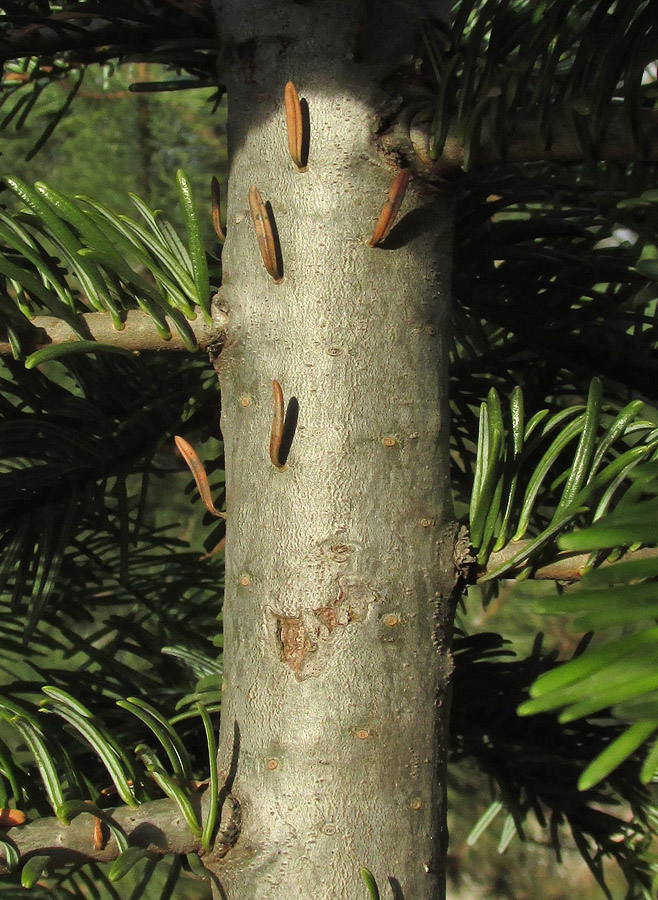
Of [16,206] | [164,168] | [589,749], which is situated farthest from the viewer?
[164,168]

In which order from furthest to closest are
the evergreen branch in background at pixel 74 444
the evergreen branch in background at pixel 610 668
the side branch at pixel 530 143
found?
the evergreen branch in background at pixel 74 444 → the side branch at pixel 530 143 → the evergreen branch in background at pixel 610 668

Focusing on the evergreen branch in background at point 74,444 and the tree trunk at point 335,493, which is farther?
the evergreen branch in background at point 74,444

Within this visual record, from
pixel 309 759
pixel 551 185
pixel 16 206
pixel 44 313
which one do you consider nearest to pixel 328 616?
pixel 309 759

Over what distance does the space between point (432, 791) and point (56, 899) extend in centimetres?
36

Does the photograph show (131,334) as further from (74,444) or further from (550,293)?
(550,293)

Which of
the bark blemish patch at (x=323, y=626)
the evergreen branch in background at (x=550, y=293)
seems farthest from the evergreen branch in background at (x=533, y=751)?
the bark blemish patch at (x=323, y=626)

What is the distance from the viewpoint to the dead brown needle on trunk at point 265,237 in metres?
0.41

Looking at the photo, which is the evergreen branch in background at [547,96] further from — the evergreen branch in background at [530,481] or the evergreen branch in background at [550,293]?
the evergreen branch in background at [550,293]

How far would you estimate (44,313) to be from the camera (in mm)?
513

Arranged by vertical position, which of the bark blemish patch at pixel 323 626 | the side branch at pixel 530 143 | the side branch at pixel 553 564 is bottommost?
the bark blemish patch at pixel 323 626

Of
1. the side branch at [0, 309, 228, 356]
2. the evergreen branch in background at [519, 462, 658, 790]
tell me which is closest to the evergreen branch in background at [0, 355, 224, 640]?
the side branch at [0, 309, 228, 356]

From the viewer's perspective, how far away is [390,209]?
1.34 ft

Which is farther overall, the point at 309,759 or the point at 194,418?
the point at 194,418

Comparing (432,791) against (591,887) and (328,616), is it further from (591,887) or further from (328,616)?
(591,887)
